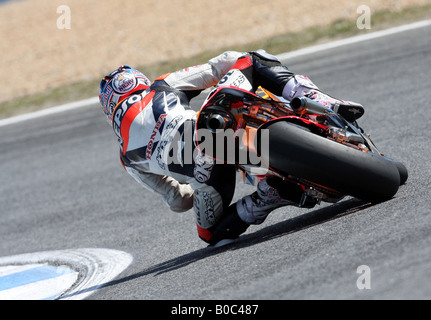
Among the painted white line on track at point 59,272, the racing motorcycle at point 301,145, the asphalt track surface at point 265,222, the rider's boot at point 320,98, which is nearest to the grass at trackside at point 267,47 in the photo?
the asphalt track surface at point 265,222

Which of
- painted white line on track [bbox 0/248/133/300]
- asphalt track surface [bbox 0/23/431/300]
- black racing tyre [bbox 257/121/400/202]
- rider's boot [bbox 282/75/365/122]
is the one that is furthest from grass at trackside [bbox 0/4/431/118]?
black racing tyre [bbox 257/121/400/202]

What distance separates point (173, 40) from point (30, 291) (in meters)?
8.63

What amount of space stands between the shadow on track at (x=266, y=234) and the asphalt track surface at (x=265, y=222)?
0.02 metres

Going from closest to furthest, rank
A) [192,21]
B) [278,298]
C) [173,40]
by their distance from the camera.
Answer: [278,298]
[173,40]
[192,21]

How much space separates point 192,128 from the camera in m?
4.32

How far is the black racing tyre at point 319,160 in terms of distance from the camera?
3797mm

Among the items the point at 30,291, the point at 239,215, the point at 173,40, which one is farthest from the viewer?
the point at 173,40

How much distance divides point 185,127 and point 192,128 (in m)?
0.04

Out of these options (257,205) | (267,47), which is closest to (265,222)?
(257,205)

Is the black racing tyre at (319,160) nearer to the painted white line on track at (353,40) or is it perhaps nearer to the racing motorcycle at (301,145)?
the racing motorcycle at (301,145)

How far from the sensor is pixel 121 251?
5562 millimetres
